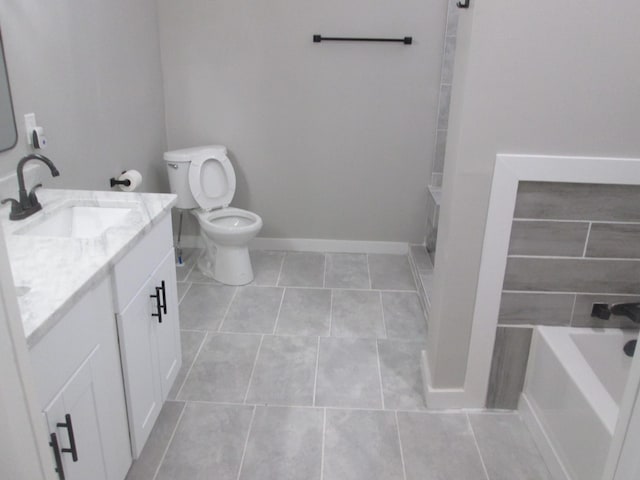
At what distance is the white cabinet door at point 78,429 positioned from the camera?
4.00 feet

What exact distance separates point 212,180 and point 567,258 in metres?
2.19

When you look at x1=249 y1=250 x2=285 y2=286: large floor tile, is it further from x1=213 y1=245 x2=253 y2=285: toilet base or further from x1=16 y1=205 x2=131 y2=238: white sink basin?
x1=16 y1=205 x2=131 y2=238: white sink basin

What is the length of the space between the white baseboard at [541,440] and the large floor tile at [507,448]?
0.02 metres

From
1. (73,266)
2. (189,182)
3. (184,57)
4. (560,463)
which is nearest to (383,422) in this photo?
(560,463)

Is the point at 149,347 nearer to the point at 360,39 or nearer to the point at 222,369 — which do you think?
the point at 222,369

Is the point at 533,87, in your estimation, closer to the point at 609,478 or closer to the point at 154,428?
the point at 609,478

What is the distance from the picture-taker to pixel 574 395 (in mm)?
1766

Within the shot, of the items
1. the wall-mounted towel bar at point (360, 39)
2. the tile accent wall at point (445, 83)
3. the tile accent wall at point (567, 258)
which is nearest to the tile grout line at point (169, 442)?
the tile accent wall at point (567, 258)

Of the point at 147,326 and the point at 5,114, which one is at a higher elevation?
the point at 5,114

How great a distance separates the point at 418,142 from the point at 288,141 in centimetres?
88

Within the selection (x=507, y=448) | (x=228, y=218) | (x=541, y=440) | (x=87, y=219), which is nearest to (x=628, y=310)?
(x=541, y=440)

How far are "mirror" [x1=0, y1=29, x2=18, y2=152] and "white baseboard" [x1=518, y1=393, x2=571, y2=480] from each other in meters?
2.22

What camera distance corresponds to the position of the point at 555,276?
199cm

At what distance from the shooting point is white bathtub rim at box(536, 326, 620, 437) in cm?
161
